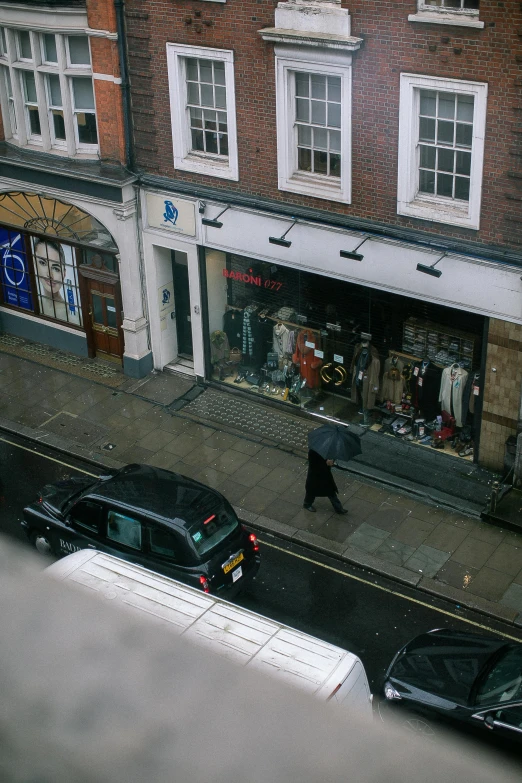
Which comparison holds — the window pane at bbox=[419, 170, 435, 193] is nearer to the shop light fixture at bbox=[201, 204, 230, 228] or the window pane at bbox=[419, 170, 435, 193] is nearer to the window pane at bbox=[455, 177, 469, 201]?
the window pane at bbox=[455, 177, 469, 201]

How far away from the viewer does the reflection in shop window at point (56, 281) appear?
21.5 meters

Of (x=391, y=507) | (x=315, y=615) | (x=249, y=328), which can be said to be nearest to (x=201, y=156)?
(x=249, y=328)

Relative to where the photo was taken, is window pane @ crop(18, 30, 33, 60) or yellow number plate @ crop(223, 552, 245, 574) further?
window pane @ crop(18, 30, 33, 60)

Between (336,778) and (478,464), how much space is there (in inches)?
657

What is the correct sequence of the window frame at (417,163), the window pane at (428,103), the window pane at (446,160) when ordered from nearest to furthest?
the window frame at (417,163), the window pane at (428,103), the window pane at (446,160)

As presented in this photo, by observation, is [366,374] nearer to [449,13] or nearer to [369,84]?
[369,84]

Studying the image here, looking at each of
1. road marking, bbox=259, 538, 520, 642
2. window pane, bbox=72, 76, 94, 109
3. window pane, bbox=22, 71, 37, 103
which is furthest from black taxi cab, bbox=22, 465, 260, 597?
window pane, bbox=22, 71, 37, 103

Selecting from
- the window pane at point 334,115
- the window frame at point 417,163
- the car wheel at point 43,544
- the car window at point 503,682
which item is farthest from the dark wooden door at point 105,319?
the car window at point 503,682

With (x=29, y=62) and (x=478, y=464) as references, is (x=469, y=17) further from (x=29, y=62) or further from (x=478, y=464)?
(x=29, y=62)

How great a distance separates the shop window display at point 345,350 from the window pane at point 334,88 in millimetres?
3447

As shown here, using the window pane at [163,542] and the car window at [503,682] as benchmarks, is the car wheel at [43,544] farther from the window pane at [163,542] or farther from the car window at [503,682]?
the car window at [503,682]

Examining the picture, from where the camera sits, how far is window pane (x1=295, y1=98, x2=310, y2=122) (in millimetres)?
16969

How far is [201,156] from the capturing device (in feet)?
61.5

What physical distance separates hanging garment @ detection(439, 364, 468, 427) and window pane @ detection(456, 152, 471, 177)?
3586 millimetres
